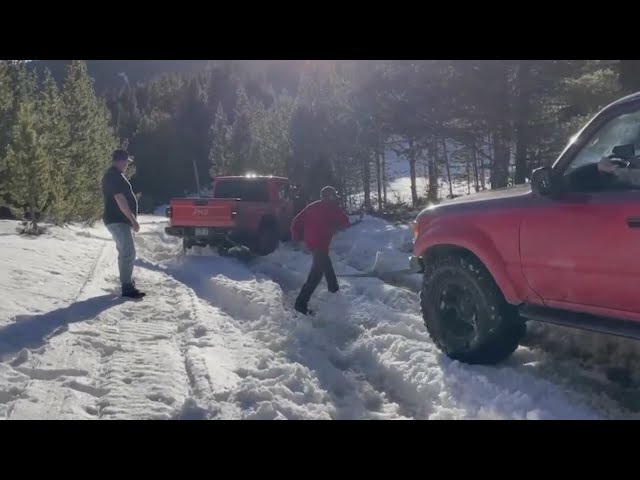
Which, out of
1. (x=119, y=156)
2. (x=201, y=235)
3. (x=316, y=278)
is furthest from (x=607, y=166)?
(x=201, y=235)

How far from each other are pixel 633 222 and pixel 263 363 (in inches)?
121

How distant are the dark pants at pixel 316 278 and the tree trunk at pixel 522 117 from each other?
967 cm

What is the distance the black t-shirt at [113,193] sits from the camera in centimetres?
758

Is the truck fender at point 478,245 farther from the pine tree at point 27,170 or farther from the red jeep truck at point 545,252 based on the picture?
the pine tree at point 27,170

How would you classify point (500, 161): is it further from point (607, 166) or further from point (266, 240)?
point (607, 166)

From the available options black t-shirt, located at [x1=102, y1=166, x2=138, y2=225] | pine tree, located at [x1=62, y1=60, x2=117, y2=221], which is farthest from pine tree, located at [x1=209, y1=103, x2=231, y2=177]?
black t-shirt, located at [x1=102, y1=166, x2=138, y2=225]

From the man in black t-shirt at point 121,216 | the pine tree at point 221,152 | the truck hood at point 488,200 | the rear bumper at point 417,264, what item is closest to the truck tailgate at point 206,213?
the man in black t-shirt at point 121,216

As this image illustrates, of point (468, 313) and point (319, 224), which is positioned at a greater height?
point (319, 224)

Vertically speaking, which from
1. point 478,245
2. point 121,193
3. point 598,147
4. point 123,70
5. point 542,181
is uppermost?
point 123,70

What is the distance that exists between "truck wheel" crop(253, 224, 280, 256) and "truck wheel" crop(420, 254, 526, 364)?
27.0ft

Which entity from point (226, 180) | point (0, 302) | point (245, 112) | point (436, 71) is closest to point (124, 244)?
point (0, 302)

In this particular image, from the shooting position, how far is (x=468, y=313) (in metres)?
4.93
